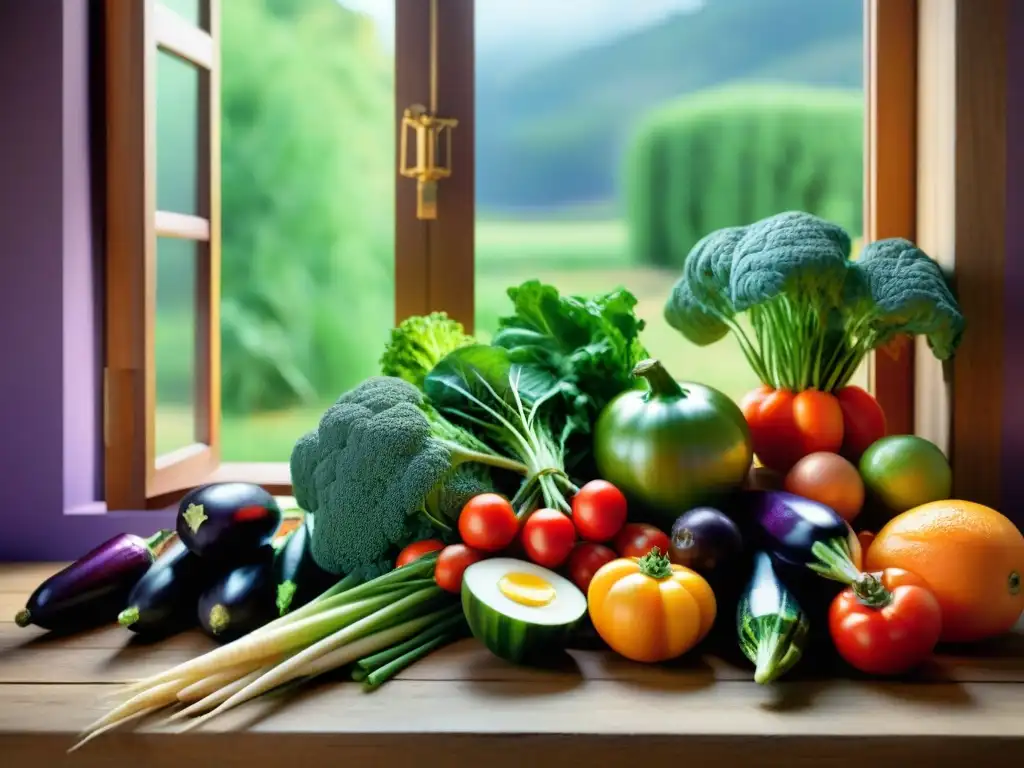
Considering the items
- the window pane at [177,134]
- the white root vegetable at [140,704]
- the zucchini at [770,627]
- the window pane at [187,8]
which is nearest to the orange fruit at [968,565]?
the zucchini at [770,627]

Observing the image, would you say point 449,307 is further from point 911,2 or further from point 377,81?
point 911,2

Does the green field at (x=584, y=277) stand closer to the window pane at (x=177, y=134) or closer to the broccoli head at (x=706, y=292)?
the broccoli head at (x=706, y=292)

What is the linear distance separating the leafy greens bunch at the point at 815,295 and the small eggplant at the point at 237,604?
67cm

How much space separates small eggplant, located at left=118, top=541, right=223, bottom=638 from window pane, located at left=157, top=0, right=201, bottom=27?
94 cm

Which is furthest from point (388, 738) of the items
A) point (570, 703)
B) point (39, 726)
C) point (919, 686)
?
point (919, 686)

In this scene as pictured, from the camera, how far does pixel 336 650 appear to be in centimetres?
93

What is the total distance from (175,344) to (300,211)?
0.34 meters

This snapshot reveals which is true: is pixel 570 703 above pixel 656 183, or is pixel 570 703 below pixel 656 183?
below

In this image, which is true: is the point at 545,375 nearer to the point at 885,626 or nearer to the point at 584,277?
the point at 584,277

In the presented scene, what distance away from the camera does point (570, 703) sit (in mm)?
862

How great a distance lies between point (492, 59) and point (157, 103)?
55 centimetres

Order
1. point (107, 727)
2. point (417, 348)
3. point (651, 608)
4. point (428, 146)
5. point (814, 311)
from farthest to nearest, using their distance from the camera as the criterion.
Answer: point (428, 146)
point (417, 348)
point (814, 311)
point (651, 608)
point (107, 727)

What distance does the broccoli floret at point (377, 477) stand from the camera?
3.56ft

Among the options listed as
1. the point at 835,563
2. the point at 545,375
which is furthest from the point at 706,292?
the point at 835,563
